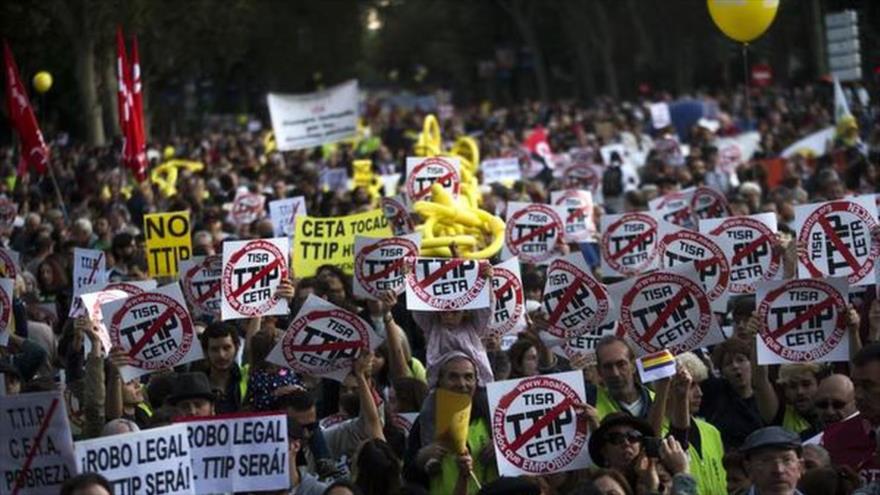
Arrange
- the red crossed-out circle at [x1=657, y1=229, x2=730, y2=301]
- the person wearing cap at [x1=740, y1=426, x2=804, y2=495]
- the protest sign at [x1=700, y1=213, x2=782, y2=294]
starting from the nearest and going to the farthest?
the person wearing cap at [x1=740, y1=426, x2=804, y2=495] < the red crossed-out circle at [x1=657, y1=229, x2=730, y2=301] < the protest sign at [x1=700, y1=213, x2=782, y2=294]

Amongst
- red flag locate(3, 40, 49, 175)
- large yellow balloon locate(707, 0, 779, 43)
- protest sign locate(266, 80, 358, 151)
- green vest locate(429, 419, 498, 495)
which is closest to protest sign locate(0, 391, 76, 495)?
green vest locate(429, 419, 498, 495)

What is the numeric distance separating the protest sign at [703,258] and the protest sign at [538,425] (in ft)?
10.4

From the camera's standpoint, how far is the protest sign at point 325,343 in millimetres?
12531

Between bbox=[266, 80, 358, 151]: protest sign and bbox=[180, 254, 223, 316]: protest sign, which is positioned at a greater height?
bbox=[266, 80, 358, 151]: protest sign

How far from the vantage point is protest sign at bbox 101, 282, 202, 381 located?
13094 millimetres

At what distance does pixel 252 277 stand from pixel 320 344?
88.9 inches

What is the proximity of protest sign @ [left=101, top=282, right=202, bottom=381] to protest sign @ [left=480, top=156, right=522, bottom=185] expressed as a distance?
612 inches

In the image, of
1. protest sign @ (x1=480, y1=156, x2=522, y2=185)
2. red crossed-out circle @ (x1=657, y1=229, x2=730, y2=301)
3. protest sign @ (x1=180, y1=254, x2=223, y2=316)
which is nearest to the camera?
red crossed-out circle @ (x1=657, y1=229, x2=730, y2=301)

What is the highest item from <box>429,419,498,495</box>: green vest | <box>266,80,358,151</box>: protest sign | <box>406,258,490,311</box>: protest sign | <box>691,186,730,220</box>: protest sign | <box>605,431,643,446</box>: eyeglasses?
<box>266,80,358,151</box>: protest sign

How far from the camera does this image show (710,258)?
1435 cm

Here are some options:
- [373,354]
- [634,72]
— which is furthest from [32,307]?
[634,72]

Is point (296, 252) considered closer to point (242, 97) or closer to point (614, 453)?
point (614, 453)

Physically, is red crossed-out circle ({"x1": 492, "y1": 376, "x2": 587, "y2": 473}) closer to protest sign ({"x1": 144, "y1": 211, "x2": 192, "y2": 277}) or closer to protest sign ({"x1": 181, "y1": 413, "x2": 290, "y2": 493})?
protest sign ({"x1": 181, "y1": 413, "x2": 290, "y2": 493})

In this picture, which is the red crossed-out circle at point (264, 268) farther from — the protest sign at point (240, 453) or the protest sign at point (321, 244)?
the protest sign at point (240, 453)
